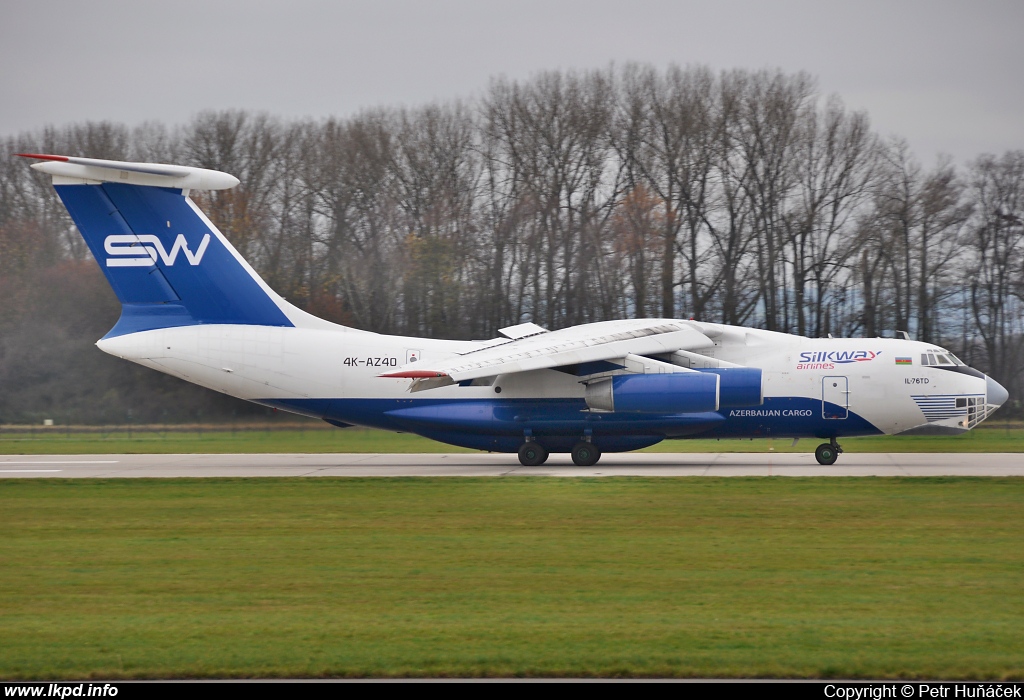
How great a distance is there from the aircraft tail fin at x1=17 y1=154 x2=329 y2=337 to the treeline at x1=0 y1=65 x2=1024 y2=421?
1093 cm

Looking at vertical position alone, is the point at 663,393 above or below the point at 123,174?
below

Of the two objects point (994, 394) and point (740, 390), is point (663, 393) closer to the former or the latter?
point (740, 390)

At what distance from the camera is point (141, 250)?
899 inches

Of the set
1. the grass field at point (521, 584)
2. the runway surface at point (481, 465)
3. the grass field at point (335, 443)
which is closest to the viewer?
the grass field at point (521, 584)

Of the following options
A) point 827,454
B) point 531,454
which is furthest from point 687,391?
point 531,454

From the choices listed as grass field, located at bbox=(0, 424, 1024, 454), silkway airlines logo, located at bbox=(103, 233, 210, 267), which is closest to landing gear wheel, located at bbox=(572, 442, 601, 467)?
grass field, located at bbox=(0, 424, 1024, 454)

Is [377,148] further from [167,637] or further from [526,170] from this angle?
[167,637]

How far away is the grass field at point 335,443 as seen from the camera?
2741cm

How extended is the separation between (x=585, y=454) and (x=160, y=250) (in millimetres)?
10354

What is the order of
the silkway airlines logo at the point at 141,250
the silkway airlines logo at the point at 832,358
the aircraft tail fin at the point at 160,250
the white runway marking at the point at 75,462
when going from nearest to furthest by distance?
1. the silkway airlines logo at the point at 832,358
2. the aircraft tail fin at the point at 160,250
3. the silkway airlines logo at the point at 141,250
4. the white runway marking at the point at 75,462

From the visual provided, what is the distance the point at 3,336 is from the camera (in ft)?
107

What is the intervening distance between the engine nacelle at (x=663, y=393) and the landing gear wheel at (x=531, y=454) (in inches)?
86.7

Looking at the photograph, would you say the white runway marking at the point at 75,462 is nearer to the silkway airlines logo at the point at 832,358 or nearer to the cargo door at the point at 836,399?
the silkway airlines logo at the point at 832,358

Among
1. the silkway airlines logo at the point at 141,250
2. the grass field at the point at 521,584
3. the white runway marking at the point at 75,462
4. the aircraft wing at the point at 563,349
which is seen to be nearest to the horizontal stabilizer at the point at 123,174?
the silkway airlines logo at the point at 141,250
